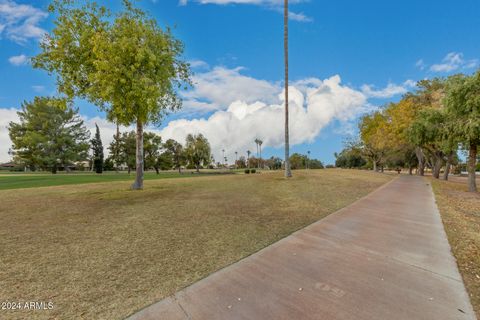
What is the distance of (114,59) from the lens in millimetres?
8555

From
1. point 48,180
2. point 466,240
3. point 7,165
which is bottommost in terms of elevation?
point 466,240

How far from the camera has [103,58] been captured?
8586 mm

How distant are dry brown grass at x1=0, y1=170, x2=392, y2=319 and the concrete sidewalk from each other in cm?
37

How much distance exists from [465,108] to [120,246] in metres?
16.4

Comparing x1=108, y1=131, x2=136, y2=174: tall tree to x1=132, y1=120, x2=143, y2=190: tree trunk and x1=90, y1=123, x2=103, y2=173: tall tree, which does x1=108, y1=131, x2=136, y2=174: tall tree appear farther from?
x1=132, y1=120, x2=143, y2=190: tree trunk

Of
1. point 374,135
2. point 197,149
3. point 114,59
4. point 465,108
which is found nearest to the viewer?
point 114,59

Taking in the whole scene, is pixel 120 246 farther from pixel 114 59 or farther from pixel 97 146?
pixel 97 146

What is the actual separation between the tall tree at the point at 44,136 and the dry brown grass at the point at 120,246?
36.4 metres

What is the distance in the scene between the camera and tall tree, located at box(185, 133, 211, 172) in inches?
1949

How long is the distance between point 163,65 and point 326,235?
9750 millimetres

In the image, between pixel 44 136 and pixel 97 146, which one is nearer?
pixel 44 136

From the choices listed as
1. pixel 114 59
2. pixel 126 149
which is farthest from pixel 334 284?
pixel 126 149

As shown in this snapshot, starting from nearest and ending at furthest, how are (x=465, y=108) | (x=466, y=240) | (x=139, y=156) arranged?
(x=466, y=240), (x=465, y=108), (x=139, y=156)

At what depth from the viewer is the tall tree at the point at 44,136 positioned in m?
35.6
